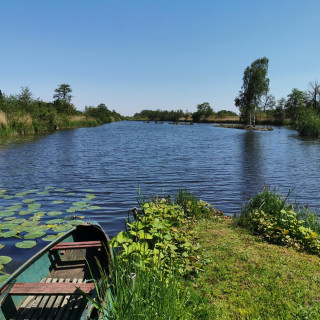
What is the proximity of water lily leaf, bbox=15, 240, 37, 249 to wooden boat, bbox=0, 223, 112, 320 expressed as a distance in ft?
7.42

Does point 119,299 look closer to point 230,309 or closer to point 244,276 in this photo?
point 230,309

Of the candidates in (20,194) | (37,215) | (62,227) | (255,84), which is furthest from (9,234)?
(255,84)

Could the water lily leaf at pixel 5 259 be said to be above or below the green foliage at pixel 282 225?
below

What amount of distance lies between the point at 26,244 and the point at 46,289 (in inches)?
171

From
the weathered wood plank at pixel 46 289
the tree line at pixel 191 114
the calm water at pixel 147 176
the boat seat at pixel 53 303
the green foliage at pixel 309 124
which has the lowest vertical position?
the calm water at pixel 147 176

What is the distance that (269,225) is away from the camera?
7992mm

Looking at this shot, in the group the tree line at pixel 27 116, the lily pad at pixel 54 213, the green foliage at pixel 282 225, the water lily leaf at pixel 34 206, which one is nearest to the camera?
the green foliage at pixel 282 225

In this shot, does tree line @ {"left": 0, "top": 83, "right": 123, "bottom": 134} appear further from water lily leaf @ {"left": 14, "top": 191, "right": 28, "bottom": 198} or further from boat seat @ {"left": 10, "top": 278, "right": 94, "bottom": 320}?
boat seat @ {"left": 10, "top": 278, "right": 94, "bottom": 320}

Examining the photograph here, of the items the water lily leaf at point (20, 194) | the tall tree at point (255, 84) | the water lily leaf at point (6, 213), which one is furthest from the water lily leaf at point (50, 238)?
the tall tree at point (255, 84)

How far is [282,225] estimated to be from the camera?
26.5ft

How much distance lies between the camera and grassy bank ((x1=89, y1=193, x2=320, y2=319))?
3.75 meters

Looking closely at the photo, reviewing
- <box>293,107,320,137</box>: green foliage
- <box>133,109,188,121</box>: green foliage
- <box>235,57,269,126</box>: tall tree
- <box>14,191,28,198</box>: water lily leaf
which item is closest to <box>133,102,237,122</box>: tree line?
<box>133,109,188,121</box>: green foliage

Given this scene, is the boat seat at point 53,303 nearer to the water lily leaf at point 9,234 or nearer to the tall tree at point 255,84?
the water lily leaf at point 9,234

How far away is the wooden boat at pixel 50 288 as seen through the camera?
4.09 meters
